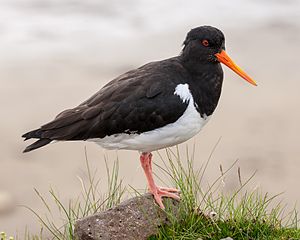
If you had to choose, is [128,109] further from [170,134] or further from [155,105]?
[170,134]

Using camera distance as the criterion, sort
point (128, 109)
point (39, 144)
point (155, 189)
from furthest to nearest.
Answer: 1. point (155, 189)
2. point (39, 144)
3. point (128, 109)

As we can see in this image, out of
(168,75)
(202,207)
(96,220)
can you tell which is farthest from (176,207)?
(168,75)

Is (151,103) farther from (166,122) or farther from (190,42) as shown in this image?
(190,42)

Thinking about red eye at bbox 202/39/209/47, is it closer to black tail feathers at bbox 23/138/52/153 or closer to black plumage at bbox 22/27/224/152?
black plumage at bbox 22/27/224/152

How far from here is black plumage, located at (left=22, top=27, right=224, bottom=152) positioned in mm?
6340

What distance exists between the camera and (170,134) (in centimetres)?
639

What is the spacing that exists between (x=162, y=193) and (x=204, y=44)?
A: 146 centimetres

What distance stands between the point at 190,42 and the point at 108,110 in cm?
99

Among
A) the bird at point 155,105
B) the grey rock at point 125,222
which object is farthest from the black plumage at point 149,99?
the grey rock at point 125,222

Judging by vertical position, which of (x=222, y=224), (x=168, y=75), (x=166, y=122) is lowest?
(x=222, y=224)

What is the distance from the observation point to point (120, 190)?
7156mm

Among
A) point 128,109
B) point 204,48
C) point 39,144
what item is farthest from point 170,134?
point 39,144

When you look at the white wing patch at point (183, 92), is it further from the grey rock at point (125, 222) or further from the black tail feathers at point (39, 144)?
the black tail feathers at point (39, 144)

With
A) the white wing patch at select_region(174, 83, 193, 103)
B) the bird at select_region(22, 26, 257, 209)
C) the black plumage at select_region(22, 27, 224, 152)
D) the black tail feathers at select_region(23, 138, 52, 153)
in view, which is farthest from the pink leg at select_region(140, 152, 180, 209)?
the black tail feathers at select_region(23, 138, 52, 153)
